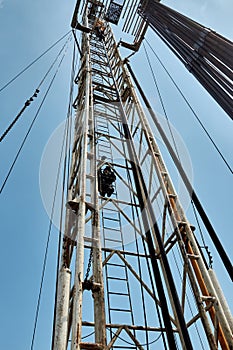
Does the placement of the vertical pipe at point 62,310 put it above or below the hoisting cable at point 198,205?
below

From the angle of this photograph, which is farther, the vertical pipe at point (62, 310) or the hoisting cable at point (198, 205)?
the hoisting cable at point (198, 205)

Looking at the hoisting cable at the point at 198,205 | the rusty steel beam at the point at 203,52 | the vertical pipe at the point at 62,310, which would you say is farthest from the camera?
the hoisting cable at the point at 198,205

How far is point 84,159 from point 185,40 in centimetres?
309

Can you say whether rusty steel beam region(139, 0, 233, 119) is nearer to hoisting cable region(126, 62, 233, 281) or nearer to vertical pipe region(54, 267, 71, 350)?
hoisting cable region(126, 62, 233, 281)

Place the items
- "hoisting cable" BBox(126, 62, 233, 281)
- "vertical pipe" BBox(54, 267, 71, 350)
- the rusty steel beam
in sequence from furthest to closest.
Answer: "hoisting cable" BBox(126, 62, 233, 281)
the rusty steel beam
"vertical pipe" BBox(54, 267, 71, 350)

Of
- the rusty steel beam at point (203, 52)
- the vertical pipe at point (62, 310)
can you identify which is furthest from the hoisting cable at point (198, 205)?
the vertical pipe at point (62, 310)

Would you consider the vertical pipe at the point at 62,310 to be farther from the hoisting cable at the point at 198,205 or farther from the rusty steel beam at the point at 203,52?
the rusty steel beam at the point at 203,52

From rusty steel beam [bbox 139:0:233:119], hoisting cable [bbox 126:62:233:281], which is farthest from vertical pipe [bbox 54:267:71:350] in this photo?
rusty steel beam [bbox 139:0:233:119]

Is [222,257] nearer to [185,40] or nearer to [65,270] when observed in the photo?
[65,270]

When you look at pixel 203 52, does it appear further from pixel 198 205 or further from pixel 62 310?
pixel 62 310

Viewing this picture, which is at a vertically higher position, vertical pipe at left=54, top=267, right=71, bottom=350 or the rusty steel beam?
the rusty steel beam

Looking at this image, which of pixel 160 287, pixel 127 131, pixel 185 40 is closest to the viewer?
pixel 160 287

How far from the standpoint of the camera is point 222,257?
433 centimetres

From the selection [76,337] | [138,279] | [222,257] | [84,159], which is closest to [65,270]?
[76,337]
